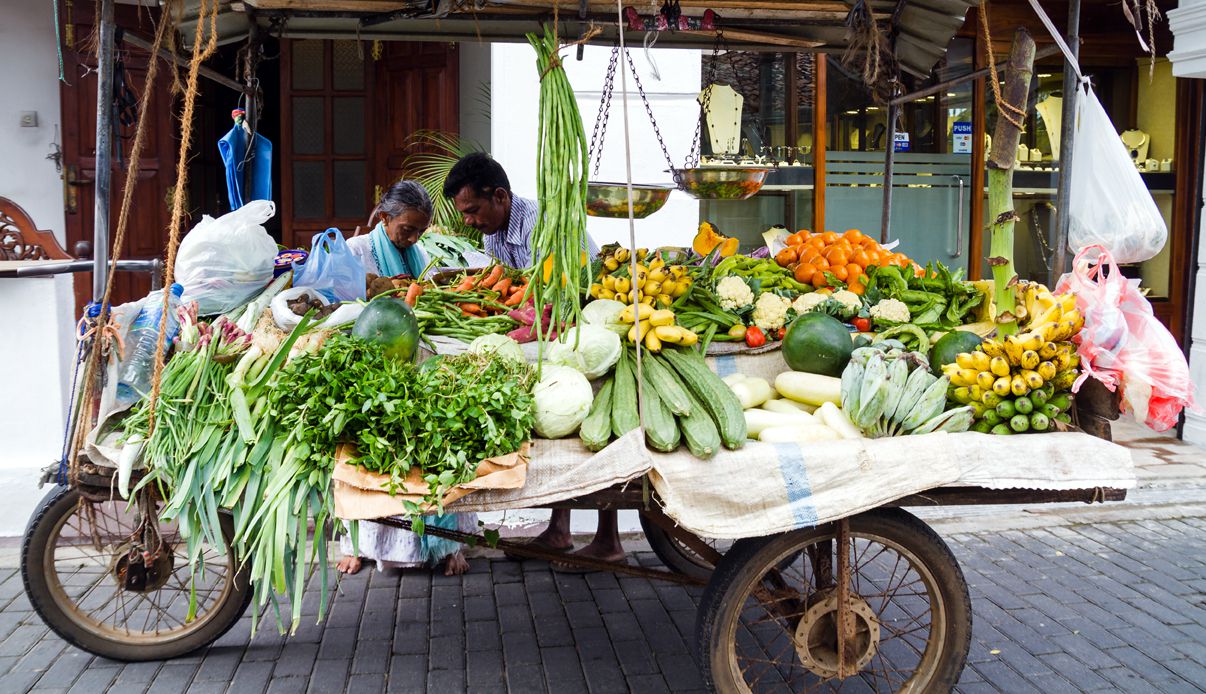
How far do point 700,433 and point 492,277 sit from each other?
1452 millimetres

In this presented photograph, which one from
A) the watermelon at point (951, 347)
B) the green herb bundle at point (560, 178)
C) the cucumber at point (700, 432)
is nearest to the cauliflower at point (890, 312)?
the watermelon at point (951, 347)

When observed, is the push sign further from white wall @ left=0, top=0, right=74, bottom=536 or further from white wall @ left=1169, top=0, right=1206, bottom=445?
white wall @ left=0, top=0, right=74, bottom=536

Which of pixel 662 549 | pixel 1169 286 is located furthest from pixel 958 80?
pixel 1169 286

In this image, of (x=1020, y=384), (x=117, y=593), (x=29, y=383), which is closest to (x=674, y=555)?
(x=1020, y=384)

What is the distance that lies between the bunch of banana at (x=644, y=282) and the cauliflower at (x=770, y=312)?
0.30 m

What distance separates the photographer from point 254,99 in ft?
14.0

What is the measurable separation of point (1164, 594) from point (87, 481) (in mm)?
4453

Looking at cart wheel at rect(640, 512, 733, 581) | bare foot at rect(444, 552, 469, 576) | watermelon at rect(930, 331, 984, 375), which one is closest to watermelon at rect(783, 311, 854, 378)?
watermelon at rect(930, 331, 984, 375)

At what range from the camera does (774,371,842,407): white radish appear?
3168 mm

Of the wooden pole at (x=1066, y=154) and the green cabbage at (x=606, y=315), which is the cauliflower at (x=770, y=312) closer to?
the green cabbage at (x=606, y=315)

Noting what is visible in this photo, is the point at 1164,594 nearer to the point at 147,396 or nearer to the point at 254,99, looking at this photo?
the point at 147,396

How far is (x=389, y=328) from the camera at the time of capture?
9.81 ft

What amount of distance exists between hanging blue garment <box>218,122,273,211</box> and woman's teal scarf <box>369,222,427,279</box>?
2.19 feet

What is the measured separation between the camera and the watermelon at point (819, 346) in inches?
127
